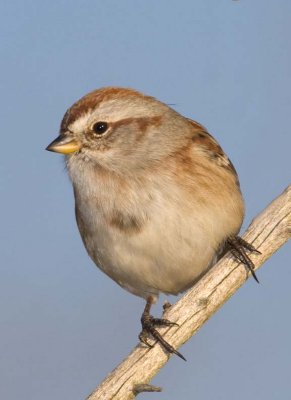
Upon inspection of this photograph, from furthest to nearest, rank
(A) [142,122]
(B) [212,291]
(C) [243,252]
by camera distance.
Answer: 1. (A) [142,122]
2. (C) [243,252]
3. (B) [212,291]

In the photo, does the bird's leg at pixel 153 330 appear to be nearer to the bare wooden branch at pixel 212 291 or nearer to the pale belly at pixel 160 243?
the bare wooden branch at pixel 212 291

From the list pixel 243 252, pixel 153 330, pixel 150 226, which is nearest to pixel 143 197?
pixel 150 226

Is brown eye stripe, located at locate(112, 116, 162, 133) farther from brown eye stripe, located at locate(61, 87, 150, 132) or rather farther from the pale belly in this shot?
the pale belly

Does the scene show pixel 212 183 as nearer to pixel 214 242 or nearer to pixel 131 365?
pixel 214 242

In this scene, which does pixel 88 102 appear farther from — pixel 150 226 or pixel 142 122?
pixel 150 226

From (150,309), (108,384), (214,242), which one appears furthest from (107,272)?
(108,384)

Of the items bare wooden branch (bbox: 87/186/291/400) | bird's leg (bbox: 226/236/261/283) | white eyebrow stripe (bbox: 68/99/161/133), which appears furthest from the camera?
white eyebrow stripe (bbox: 68/99/161/133)

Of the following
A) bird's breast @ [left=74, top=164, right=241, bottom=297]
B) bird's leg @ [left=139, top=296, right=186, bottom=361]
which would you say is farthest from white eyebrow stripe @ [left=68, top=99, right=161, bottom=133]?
bird's leg @ [left=139, top=296, right=186, bottom=361]
